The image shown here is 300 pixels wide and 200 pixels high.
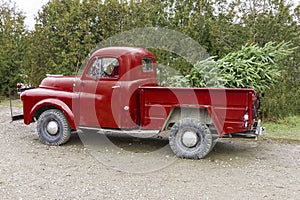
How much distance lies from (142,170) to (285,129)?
506 cm

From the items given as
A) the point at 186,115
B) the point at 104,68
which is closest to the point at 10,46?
the point at 104,68

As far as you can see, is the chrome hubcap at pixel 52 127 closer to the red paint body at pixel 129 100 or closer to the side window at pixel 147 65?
the red paint body at pixel 129 100

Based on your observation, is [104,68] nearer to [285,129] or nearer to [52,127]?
[52,127]

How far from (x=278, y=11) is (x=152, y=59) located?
3976 mm

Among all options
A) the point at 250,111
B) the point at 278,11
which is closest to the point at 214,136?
the point at 250,111

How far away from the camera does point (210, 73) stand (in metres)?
7.28

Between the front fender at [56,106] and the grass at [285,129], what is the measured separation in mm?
4600

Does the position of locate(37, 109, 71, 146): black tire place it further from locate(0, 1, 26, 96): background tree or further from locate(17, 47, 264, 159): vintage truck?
locate(0, 1, 26, 96): background tree

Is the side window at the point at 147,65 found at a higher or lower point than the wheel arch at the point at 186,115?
higher

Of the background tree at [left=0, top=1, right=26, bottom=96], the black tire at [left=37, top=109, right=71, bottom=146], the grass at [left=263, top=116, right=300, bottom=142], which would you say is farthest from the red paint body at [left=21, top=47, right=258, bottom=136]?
the background tree at [left=0, top=1, right=26, bottom=96]

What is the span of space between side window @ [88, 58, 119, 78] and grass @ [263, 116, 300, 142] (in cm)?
410

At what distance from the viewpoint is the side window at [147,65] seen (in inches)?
289

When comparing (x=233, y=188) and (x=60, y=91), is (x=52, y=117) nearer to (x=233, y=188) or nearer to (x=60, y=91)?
(x=60, y=91)

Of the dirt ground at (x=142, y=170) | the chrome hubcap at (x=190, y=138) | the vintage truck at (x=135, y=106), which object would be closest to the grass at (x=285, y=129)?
the dirt ground at (x=142, y=170)
